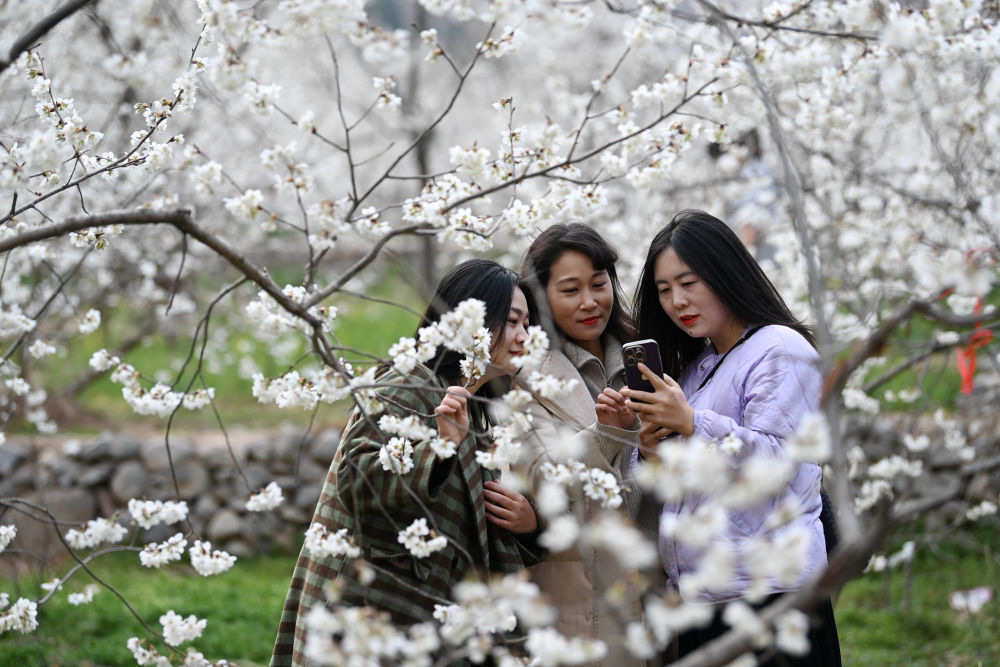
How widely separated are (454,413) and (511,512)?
315 mm

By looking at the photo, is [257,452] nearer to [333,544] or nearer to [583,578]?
[583,578]

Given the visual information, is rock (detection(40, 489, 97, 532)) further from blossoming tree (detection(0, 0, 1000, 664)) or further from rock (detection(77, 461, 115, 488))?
blossoming tree (detection(0, 0, 1000, 664))

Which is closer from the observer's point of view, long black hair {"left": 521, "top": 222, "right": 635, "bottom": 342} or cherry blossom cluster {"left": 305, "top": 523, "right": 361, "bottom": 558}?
cherry blossom cluster {"left": 305, "top": 523, "right": 361, "bottom": 558}

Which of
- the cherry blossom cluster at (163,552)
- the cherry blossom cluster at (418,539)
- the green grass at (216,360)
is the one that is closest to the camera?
the cherry blossom cluster at (418,539)

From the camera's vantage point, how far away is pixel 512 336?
2.25 m

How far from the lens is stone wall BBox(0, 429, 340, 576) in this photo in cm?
598

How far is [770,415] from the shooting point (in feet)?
6.67

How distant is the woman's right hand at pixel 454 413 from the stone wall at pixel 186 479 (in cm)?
419

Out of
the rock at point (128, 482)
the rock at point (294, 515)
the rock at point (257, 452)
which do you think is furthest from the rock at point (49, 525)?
the rock at point (294, 515)

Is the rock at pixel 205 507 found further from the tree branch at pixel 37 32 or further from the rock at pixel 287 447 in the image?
the tree branch at pixel 37 32

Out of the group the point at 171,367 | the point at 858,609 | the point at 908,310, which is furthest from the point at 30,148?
the point at 171,367

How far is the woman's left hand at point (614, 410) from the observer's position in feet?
7.02

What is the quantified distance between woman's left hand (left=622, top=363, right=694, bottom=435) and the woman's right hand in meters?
0.36

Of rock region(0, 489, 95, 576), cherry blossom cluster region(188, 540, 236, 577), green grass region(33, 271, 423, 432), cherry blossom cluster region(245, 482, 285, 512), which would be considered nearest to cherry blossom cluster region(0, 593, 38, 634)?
cherry blossom cluster region(188, 540, 236, 577)
